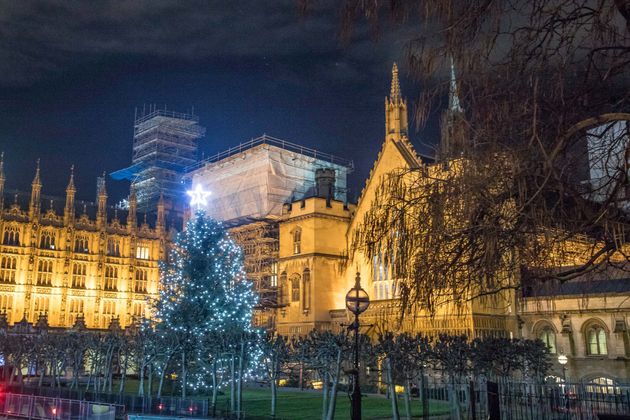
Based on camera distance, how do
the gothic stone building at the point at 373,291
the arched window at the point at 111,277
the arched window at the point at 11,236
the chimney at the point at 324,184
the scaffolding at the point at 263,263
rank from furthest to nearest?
the arched window at the point at 111,277, the arched window at the point at 11,236, the chimney at the point at 324,184, the scaffolding at the point at 263,263, the gothic stone building at the point at 373,291

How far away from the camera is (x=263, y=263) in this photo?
51250mm

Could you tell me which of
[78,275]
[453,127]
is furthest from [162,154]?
[453,127]

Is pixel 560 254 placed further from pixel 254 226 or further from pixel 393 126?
pixel 254 226

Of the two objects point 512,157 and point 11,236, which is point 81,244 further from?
point 512,157

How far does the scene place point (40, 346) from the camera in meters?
44.6

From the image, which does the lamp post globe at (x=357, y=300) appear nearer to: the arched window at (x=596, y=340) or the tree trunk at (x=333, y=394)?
the tree trunk at (x=333, y=394)

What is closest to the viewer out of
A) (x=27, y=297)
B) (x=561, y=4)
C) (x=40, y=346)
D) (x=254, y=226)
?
(x=561, y=4)

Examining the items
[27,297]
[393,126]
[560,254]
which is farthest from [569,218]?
[27,297]

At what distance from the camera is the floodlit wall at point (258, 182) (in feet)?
180

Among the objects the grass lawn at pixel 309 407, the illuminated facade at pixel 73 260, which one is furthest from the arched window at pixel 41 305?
the grass lawn at pixel 309 407

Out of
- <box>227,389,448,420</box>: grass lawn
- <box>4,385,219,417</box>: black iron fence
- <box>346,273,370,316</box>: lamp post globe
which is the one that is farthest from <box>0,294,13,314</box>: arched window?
<box>346,273,370,316</box>: lamp post globe

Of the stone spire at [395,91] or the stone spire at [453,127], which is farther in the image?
the stone spire at [395,91]

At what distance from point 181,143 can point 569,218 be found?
80.9m

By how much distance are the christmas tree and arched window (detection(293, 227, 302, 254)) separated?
774 cm
